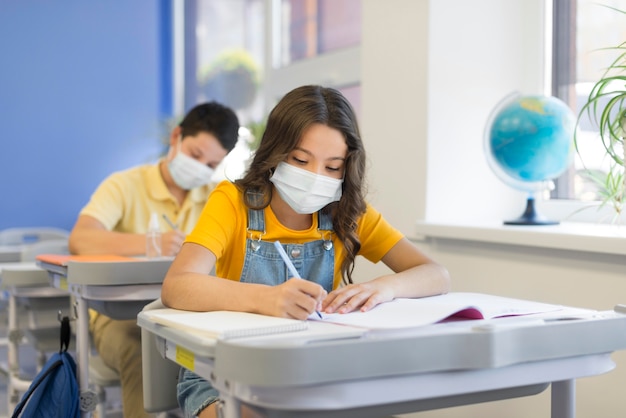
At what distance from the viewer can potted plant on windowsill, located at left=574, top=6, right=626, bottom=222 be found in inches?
76.6

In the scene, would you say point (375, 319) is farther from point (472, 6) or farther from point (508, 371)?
point (472, 6)

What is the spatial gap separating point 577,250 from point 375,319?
88 cm

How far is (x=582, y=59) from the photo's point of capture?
8.36 feet

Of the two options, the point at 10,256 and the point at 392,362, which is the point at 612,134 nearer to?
the point at 392,362

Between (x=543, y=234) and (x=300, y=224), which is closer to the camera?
(x=300, y=224)

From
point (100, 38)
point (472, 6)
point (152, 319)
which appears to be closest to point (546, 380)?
point (152, 319)

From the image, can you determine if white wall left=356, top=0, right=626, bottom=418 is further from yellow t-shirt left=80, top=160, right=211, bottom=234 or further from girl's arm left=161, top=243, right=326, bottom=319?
girl's arm left=161, top=243, right=326, bottom=319

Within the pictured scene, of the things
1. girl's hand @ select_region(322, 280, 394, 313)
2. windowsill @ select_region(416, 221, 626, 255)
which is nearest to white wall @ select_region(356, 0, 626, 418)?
windowsill @ select_region(416, 221, 626, 255)

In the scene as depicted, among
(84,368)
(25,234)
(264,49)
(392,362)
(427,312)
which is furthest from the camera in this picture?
(264,49)

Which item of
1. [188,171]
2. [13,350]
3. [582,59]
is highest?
[582,59]

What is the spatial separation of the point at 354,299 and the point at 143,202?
5.16 feet

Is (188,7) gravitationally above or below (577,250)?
above

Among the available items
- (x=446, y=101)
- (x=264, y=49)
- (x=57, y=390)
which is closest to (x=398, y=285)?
(x=57, y=390)

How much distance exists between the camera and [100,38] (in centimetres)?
521
